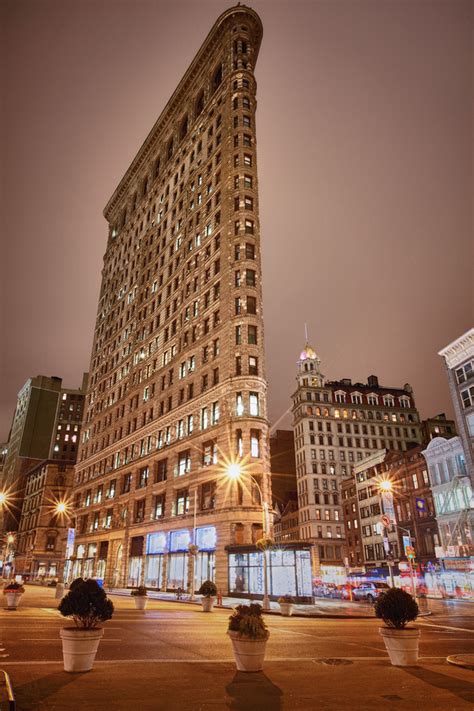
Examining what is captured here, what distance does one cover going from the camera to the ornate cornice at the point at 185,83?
7788 centimetres

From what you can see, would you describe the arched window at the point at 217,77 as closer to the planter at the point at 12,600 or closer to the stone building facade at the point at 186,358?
the stone building facade at the point at 186,358

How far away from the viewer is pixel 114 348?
280 ft

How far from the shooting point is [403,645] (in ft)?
37.8

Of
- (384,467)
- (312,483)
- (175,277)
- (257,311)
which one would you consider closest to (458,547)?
(384,467)

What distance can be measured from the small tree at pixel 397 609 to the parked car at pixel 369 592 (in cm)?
3160

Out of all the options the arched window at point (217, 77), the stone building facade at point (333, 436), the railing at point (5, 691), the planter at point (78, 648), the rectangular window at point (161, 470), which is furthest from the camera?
the stone building facade at point (333, 436)

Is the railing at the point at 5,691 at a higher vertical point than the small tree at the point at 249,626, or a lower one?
lower

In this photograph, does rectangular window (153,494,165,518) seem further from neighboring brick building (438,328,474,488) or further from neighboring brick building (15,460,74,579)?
neighboring brick building (15,460,74,579)

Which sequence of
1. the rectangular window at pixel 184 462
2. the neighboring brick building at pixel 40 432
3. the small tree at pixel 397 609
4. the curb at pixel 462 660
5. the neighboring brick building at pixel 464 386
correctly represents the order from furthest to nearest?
the neighboring brick building at pixel 40 432 → the neighboring brick building at pixel 464 386 → the rectangular window at pixel 184 462 → the curb at pixel 462 660 → the small tree at pixel 397 609

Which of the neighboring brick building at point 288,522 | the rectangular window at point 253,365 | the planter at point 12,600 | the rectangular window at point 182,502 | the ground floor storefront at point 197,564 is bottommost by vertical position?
the planter at point 12,600

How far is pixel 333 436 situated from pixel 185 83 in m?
78.4

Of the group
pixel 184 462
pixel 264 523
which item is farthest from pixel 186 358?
pixel 264 523

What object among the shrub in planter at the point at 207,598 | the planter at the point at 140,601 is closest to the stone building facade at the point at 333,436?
the shrub in planter at the point at 207,598

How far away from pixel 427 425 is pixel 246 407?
2382 inches
